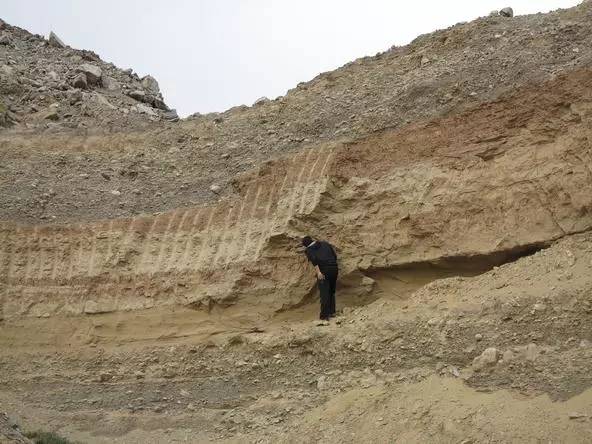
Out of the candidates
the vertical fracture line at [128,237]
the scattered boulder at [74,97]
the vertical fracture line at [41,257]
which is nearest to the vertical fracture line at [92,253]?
the vertical fracture line at [128,237]

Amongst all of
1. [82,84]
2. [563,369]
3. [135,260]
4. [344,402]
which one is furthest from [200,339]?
[82,84]

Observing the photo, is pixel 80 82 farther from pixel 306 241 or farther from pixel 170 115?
pixel 306 241

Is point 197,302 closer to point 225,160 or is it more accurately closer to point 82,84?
point 225,160

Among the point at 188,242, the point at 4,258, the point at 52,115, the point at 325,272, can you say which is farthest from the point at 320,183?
the point at 52,115

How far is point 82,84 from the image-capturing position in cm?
1888

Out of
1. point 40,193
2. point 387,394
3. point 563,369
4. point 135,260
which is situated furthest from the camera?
point 40,193

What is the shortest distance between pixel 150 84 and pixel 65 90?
11.6 feet

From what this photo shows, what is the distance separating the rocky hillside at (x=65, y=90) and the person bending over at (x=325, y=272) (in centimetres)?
728

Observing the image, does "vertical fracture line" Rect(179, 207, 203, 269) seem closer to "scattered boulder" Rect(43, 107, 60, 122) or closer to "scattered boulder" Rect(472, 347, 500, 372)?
"scattered boulder" Rect(43, 107, 60, 122)

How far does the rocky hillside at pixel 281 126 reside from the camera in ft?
42.2

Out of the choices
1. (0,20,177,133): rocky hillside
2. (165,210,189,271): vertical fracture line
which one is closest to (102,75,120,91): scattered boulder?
(0,20,177,133): rocky hillside

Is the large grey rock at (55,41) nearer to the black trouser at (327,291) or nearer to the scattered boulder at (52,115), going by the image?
the scattered boulder at (52,115)

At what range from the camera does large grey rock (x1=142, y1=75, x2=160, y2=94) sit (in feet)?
70.0

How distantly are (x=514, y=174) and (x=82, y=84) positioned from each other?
38.7 ft
